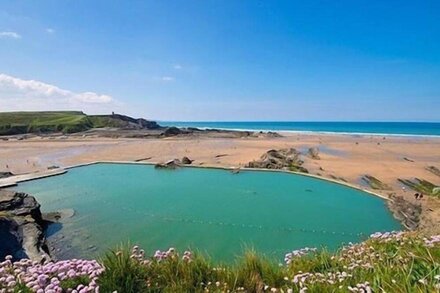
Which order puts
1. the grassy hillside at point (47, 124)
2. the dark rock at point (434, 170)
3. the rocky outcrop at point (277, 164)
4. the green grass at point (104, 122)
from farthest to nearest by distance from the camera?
the green grass at point (104, 122)
the grassy hillside at point (47, 124)
the rocky outcrop at point (277, 164)
the dark rock at point (434, 170)

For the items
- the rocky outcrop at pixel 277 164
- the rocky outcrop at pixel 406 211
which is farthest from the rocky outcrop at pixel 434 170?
the rocky outcrop at pixel 406 211

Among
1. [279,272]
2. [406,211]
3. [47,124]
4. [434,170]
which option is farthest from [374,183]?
[47,124]

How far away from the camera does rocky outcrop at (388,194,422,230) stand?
43.0ft

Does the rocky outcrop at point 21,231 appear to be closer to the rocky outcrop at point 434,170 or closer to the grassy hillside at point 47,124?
the rocky outcrop at point 434,170

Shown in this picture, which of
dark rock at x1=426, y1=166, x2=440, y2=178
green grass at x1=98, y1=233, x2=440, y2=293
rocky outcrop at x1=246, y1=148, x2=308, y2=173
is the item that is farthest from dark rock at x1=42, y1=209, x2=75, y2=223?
dark rock at x1=426, y1=166, x2=440, y2=178

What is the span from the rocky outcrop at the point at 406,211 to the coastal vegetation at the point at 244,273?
9.38m

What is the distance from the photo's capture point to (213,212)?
14500 millimetres

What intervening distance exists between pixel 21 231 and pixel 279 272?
9.61 m

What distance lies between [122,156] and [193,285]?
110ft

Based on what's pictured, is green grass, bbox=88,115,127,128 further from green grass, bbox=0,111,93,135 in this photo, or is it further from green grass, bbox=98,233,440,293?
green grass, bbox=98,233,440,293

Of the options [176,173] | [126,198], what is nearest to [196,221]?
[126,198]

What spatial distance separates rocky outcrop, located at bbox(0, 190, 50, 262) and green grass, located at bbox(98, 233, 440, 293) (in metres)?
5.65

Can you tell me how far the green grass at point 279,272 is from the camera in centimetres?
355

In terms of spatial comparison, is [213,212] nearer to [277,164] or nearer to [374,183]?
[374,183]
